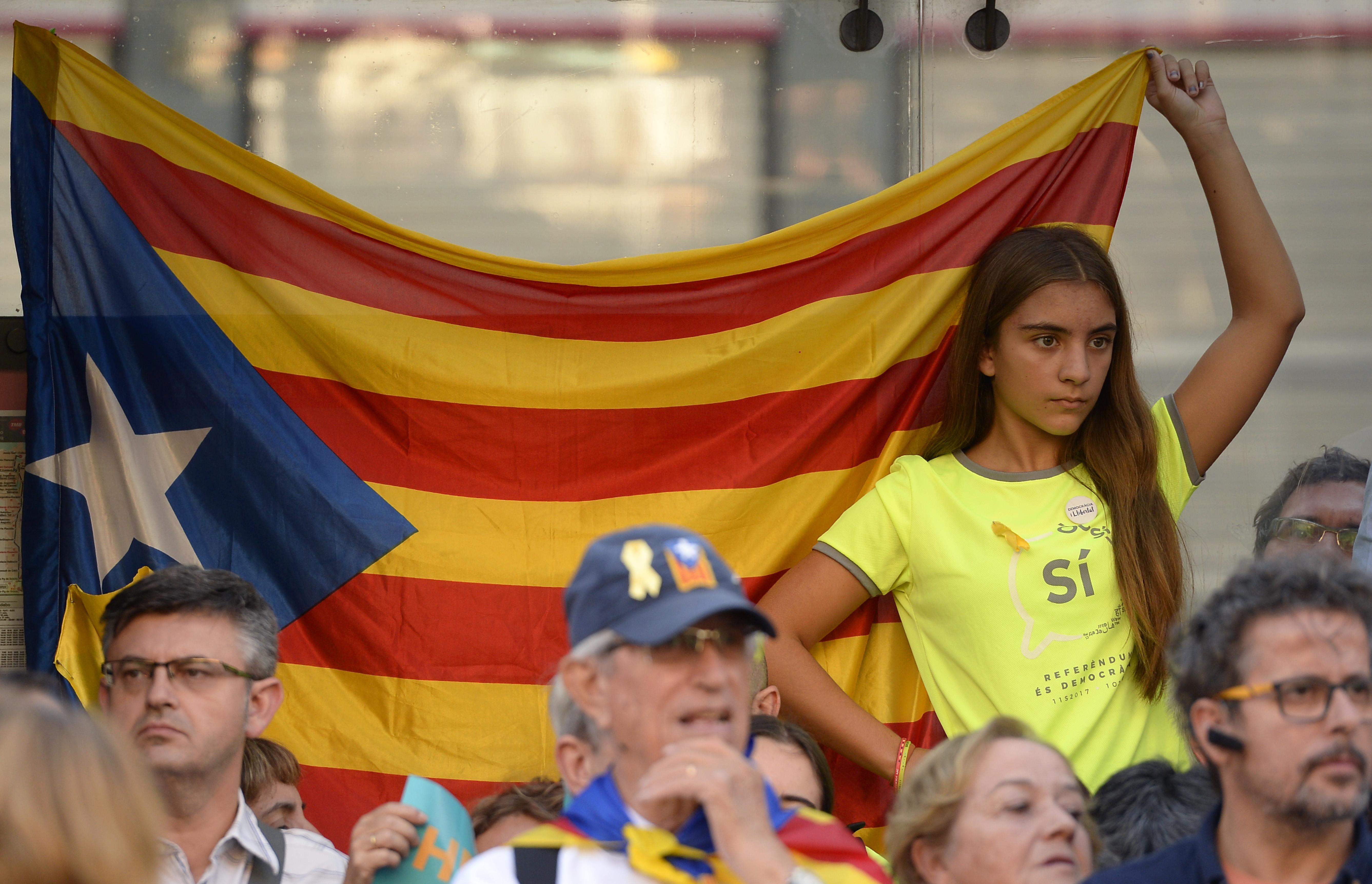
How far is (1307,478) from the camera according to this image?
11.4 ft

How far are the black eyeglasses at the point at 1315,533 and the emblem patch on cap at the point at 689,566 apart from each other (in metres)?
2.00

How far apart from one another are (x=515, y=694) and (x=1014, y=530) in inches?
48.0

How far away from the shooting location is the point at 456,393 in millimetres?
3498

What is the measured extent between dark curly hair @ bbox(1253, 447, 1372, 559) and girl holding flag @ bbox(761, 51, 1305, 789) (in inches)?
10.2

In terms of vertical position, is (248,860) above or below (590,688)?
below

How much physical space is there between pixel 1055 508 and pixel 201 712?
186 centimetres

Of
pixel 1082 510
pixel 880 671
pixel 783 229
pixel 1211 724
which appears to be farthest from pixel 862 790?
pixel 1211 724

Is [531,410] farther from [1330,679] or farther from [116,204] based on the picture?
[1330,679]

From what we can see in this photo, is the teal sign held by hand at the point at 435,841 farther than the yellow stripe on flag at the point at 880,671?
No

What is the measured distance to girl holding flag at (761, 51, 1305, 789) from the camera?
312 centimetres

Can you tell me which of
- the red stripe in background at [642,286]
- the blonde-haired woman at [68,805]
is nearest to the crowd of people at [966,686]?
the blonde-haired woman at [68,805]

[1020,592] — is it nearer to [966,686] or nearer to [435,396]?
[966,686]

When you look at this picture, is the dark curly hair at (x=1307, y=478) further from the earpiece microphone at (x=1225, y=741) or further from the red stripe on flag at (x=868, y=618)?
the earpiece microphone at (x=1225, y=741)

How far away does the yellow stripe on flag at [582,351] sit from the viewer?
3467 mm
